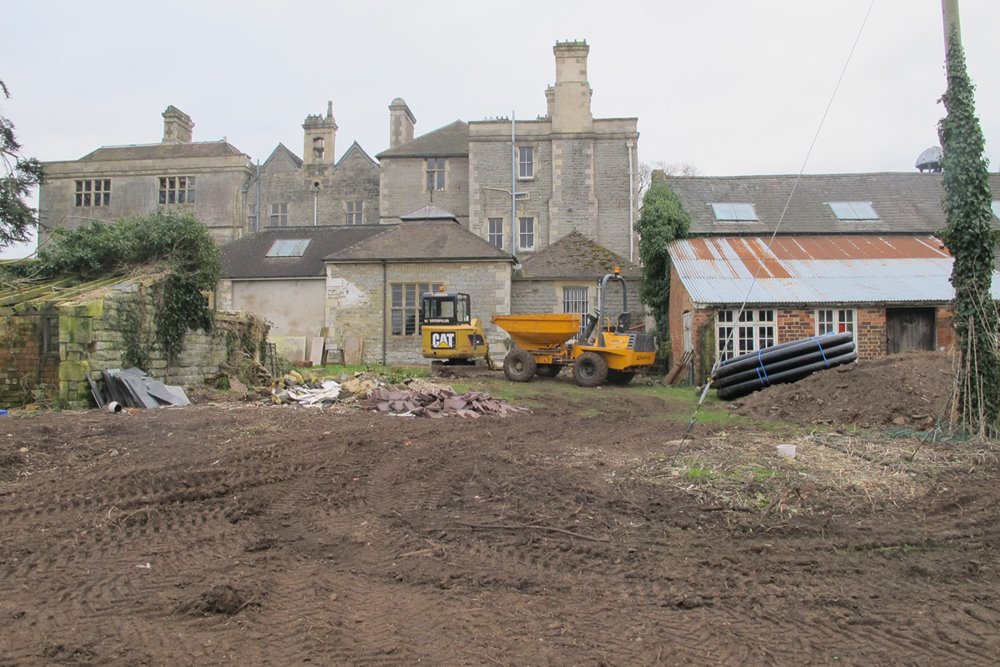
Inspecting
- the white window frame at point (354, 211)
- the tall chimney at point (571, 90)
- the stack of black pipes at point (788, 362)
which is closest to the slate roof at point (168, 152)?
the white window frame at point (354, 211)

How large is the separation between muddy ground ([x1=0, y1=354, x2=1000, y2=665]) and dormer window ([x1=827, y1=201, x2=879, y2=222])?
65.6 ft

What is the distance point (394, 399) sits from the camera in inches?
530

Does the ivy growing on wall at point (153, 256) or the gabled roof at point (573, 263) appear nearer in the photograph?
the ivy growing on wall at point (153, 256)

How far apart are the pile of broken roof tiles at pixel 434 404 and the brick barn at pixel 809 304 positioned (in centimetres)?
841

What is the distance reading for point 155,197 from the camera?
4369cm

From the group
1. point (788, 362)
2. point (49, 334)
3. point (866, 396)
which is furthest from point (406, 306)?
point (866, 396)

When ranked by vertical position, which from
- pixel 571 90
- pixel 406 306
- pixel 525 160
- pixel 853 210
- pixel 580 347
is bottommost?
pixel 580 347

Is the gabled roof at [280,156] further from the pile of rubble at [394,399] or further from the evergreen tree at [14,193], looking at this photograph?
the pile of rubble at [394,399]

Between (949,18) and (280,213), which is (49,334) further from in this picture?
(280,213)

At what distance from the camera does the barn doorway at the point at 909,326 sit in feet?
67.8

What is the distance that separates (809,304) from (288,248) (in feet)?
72.8

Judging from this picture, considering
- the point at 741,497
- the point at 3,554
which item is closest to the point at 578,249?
the point at 741,497

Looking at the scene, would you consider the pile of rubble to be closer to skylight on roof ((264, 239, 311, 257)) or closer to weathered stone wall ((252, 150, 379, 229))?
skylight on roof ((264, 239, 311, 257))

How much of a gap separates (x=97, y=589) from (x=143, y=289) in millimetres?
11438
